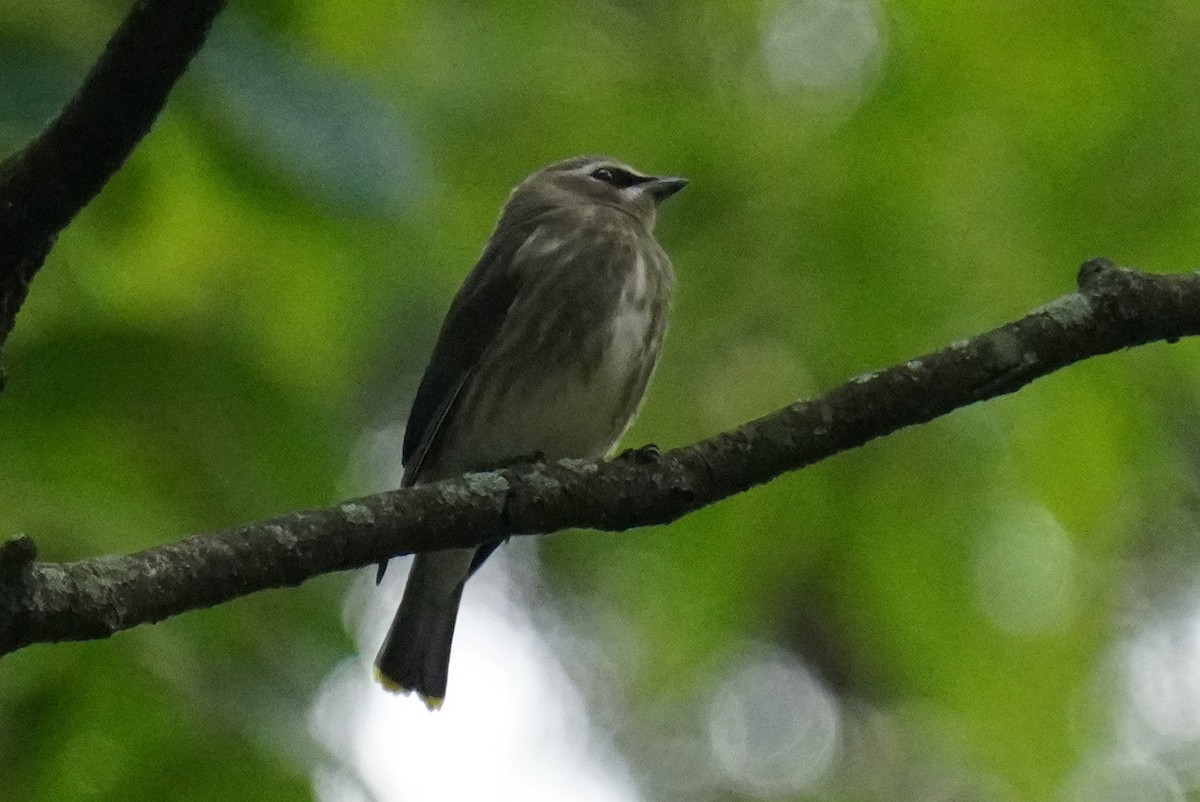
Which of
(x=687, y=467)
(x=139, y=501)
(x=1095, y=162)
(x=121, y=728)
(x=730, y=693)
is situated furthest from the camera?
(x=730, y=693)

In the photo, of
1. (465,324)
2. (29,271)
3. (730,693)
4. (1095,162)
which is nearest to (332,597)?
(29,271)

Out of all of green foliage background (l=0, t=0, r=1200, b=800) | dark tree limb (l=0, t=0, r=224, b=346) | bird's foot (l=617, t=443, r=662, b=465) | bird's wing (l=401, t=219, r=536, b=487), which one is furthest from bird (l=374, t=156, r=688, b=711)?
dark tree limb (l=0, t=0, r=224, b=346)

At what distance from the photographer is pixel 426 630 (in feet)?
19.1

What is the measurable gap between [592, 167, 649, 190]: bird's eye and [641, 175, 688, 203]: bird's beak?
5 centimetres

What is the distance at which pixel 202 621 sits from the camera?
119 inches

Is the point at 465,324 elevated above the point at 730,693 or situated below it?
above

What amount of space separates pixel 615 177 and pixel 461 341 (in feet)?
2.57

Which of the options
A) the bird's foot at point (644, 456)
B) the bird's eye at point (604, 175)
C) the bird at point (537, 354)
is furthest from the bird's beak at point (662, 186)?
the bird's foot at point (644, 456)

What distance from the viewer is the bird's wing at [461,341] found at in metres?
5.43

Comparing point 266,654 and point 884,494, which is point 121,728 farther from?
point 884,494

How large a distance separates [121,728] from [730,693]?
12.2 ft

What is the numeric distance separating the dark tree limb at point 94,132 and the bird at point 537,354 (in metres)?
2.42

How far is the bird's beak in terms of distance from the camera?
13.5 feet

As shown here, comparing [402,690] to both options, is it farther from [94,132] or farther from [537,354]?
[94,132]
